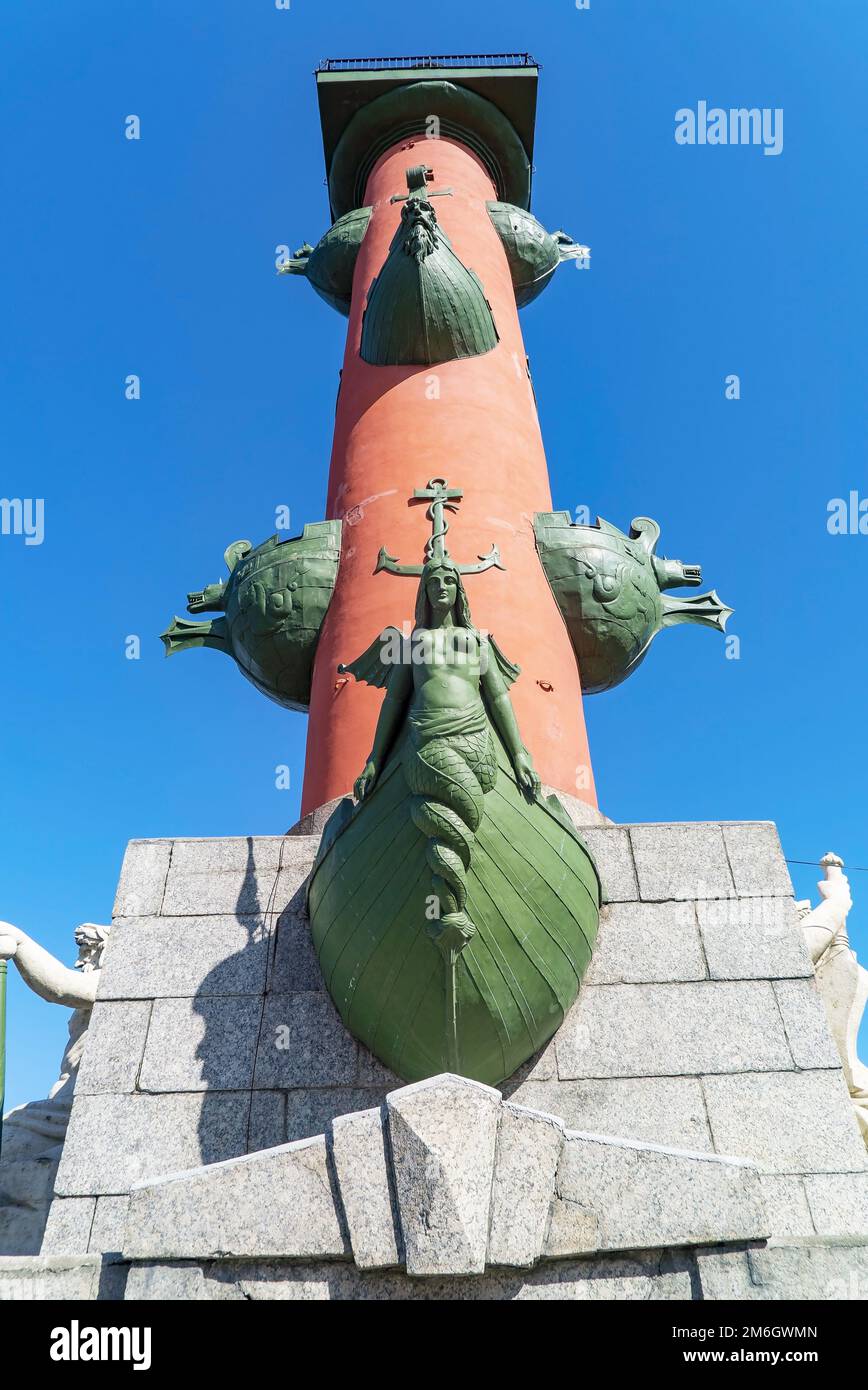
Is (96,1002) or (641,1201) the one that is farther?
(96,1002)

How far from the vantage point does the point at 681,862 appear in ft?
22.1

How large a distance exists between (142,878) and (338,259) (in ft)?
28.5

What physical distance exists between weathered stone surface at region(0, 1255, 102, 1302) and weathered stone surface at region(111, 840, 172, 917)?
2619 mm

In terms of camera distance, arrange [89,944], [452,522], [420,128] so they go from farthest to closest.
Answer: [420,128]
[89,944]
[452,522]

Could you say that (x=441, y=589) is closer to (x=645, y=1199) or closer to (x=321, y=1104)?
(x=321, y=1104)

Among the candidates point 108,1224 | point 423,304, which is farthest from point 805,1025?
point 423,304

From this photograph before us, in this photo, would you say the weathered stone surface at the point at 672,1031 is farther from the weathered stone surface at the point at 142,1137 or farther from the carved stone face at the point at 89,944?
A: the carved stone face at the point at 89,944

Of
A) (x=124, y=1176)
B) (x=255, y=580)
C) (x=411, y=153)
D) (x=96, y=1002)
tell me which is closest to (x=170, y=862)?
(x=96, y=1002)

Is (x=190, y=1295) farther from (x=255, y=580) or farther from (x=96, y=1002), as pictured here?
(x=255, y=580)

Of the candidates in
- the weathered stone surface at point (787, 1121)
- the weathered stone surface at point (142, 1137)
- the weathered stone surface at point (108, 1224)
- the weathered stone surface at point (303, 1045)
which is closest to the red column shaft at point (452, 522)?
the weathered stone surface at point (303, 1045)

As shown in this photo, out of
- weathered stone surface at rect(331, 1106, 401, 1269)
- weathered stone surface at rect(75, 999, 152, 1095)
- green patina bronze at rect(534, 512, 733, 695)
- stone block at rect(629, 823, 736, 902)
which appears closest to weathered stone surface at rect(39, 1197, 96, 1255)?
weathered stone surface at rect(75, 999, 152, 1095)

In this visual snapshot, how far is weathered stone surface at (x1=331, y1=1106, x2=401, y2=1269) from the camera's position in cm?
391

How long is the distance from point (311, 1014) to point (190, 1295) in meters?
2.20
